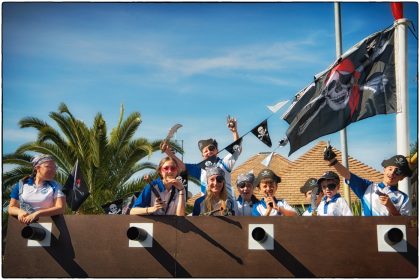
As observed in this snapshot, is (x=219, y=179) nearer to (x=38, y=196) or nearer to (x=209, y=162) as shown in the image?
(x=209, y=162)

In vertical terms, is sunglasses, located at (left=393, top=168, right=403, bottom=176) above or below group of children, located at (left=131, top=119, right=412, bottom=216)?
above

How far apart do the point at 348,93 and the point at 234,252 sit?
10.6ft

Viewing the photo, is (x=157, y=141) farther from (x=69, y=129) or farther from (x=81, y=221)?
(x=81, y=221)

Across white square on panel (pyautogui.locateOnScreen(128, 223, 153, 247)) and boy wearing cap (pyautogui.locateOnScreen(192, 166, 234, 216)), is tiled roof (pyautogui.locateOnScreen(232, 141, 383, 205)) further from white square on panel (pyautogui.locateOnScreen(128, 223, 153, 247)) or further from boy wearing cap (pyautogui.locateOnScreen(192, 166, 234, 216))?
white square on panel (pyautogui.locateOnScreen(128, 223, 153, 247))

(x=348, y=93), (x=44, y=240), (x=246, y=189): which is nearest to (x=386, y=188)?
(x=246, y=189)

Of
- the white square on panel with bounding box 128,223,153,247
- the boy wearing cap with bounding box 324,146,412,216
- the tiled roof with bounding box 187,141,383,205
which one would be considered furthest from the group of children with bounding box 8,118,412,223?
the tiled roof with bounding box 187,141,383,205

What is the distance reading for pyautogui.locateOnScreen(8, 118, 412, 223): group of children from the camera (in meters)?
4.79

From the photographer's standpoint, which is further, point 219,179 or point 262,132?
point 262,132

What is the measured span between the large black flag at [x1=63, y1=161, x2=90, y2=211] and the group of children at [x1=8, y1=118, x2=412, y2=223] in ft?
1.15

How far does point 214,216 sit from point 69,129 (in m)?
10.9

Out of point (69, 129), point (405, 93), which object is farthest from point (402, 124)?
point (69, 129)

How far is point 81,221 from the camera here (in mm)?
4496

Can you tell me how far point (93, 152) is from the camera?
46.6ft

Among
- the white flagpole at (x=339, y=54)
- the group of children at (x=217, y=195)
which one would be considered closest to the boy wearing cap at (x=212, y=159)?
the group of children at (x=217, y=195)
